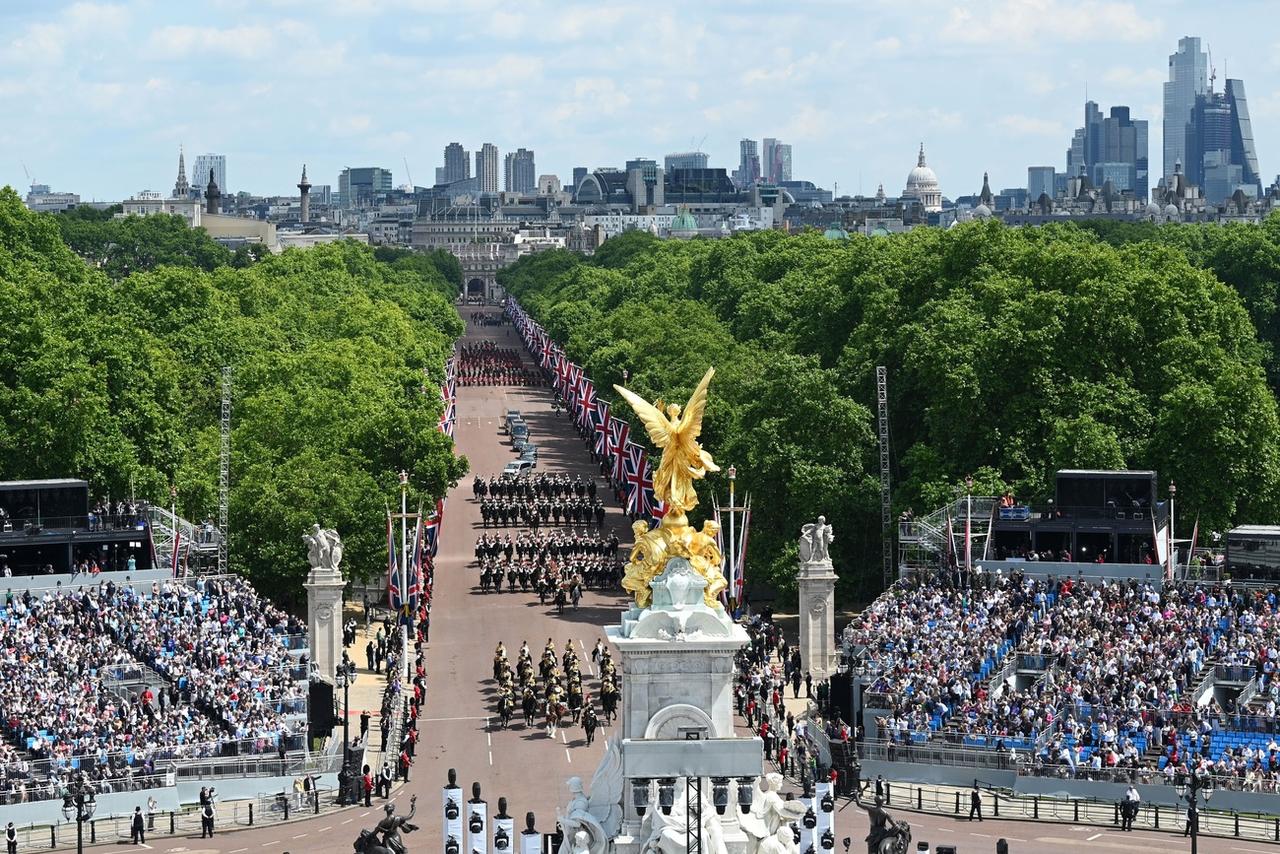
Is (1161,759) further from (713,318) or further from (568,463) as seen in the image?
(713,318)

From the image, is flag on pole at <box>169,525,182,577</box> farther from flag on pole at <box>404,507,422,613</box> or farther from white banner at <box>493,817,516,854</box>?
white banner at <box>493,817,516,854</box>

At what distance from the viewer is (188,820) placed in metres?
54.8

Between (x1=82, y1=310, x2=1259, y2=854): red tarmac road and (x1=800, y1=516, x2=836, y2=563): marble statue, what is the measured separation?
6.87m

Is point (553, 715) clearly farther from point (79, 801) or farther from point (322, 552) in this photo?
point (79, 801)

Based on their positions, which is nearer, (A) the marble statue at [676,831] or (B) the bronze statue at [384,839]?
(A) the marble statue at [676,831]

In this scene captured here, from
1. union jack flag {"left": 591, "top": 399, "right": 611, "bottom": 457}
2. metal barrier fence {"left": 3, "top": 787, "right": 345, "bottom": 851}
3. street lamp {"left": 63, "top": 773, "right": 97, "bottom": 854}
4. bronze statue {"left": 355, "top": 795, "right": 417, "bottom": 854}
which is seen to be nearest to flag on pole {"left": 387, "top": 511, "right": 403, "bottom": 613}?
metal barrier fence {"left": 3, "top": 787, "right": 345, "bottom": 851}

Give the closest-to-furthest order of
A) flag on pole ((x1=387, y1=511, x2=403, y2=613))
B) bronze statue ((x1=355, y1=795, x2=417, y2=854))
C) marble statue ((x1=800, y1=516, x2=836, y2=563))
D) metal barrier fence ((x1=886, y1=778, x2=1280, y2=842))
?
bronze statue ((x1=355, y1=795, x2=417, y2=854)) → metal barrier fence ((x1=886, y1=778, x2=1280, y2=842)) → marble statue ((x1=800, y1=516, x2=836, y2=563)) → flag on pole ((x1=387, y1=511, x2=403, y2=613))

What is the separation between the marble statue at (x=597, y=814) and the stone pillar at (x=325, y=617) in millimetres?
27755

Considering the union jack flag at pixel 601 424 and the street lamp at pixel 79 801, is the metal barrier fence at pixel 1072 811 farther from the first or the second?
the union jack flag at pixel 601 424

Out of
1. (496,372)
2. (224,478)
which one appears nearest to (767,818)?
(224,478)

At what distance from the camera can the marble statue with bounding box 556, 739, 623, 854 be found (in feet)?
128

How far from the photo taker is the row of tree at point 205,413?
78.1 m

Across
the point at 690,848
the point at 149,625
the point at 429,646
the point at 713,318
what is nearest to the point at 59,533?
the point at 149,625

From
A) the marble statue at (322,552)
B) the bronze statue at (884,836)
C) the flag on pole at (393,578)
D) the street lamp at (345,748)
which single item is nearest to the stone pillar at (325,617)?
the marble statue at (322,552)
